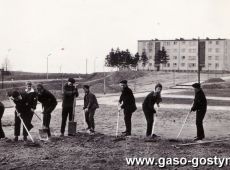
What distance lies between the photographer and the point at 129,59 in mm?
111312

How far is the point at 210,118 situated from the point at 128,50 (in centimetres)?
9594

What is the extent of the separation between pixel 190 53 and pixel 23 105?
4190 inches

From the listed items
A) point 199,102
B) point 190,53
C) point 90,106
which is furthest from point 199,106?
point 190,53

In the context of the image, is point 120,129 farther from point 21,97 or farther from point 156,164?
point 156,164

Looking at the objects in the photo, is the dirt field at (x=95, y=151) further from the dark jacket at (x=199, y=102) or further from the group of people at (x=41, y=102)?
the dark jacket at (x=199, y=102)

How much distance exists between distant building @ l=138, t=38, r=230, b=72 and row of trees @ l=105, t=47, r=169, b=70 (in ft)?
12.5

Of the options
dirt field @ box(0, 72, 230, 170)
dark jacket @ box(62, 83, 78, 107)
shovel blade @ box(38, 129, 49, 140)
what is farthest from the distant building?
shovel blade @ box(38, 129, 49, 140)

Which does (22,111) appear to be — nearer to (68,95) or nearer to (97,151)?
(68,95)

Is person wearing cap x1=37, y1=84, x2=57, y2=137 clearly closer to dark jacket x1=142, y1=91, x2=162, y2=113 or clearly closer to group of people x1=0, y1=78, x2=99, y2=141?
Result: group of people x1=0, y1=78, x2=99, y2=141

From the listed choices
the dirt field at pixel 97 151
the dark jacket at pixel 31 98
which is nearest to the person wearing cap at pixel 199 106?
the dirt field at pixel 97 151

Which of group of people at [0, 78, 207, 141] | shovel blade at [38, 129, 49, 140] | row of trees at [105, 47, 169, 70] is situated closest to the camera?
group of people at [0, 78, 207, 141]

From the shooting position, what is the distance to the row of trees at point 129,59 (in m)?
108

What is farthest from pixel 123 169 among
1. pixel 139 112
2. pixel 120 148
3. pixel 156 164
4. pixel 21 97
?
pixel 139 112

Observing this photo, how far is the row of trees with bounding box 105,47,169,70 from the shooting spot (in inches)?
4269
